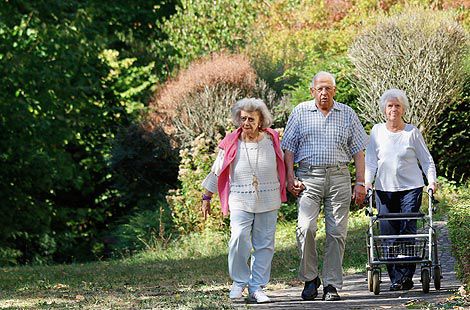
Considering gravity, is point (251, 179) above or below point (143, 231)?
below

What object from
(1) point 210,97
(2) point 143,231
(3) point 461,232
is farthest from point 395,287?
(1) point 210,97

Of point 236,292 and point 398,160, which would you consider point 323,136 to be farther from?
point 236,292

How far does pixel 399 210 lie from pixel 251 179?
1.44m

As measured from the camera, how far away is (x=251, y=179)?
9.41m

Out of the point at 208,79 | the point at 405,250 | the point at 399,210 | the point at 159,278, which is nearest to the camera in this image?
the point at 405,250

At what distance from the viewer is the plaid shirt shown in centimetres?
938

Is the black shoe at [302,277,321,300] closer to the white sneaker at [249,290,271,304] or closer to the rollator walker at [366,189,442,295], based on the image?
the white sneaker at [249,290,271,304]

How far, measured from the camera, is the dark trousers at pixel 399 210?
977cm

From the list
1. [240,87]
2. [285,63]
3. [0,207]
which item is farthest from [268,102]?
[0,207]

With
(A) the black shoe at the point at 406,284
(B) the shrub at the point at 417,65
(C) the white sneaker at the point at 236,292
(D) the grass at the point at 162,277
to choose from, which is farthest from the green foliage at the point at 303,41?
(C) the white sneaker at the point at 236,292

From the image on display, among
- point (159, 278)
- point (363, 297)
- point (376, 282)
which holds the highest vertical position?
point (159, 278)

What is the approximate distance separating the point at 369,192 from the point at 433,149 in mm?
9250

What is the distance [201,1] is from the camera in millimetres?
27719

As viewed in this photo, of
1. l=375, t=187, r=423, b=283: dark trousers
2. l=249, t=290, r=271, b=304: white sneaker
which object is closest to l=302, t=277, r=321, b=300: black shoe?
l=249, t=290, r=271, b=304: white sneaker
